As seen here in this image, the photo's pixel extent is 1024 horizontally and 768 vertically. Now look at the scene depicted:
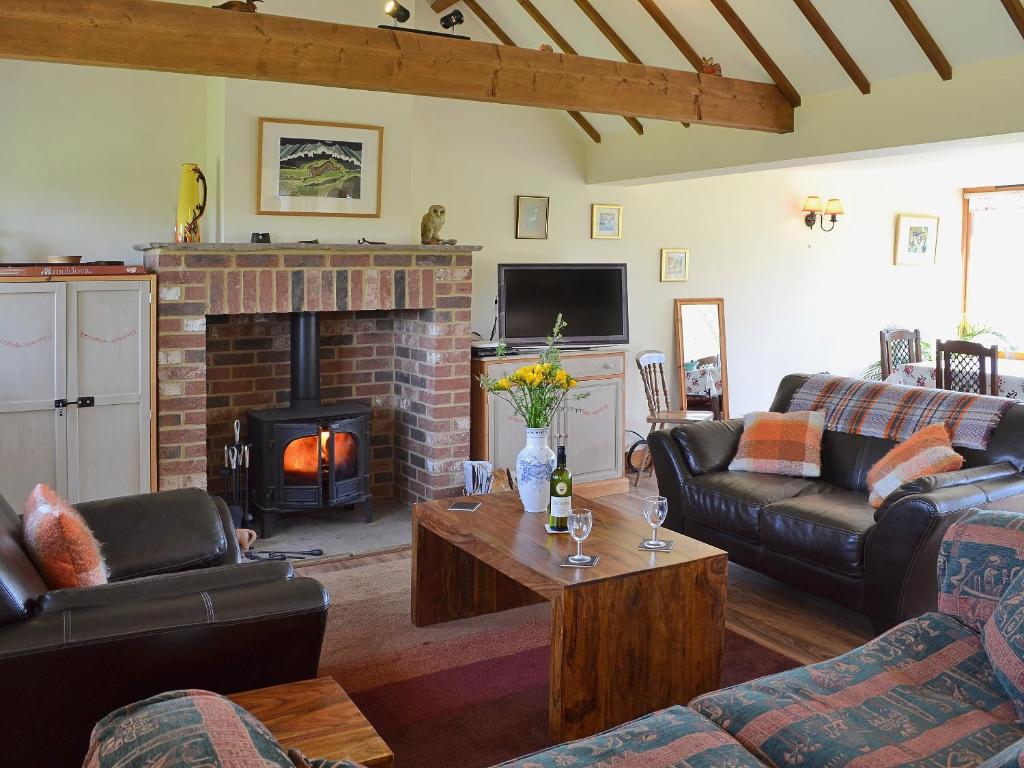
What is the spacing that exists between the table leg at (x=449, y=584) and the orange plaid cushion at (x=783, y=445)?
1.36 m

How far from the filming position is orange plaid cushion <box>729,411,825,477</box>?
4.76 metres

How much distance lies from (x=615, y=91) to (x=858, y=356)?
4478 mm

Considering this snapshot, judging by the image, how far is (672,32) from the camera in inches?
215

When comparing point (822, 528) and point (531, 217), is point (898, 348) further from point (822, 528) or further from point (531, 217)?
point (822, 528)

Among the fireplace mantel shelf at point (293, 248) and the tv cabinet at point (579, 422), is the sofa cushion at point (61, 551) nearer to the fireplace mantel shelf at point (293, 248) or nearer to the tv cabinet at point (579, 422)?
the fireplace mantel shelf at point (293, 248)

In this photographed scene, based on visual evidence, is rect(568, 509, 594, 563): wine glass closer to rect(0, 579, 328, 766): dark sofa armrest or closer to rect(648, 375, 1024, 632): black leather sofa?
rect(0, 579, 328, 766): dark sofa armrest

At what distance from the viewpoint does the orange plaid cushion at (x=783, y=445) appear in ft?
15.6

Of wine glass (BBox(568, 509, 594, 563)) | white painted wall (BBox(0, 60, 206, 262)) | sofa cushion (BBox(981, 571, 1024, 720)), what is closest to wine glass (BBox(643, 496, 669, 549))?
wine glass (BBox(568, 509, 594, 563))

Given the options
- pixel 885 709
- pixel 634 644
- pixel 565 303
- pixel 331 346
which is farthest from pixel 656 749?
Answer: pixel 565 303

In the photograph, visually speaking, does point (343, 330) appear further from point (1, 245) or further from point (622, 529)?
point (622, 529)

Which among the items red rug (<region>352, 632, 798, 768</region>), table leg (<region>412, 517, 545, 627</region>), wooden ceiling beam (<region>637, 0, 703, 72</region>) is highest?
wooden ceiling beam (<region>637, 0, 703, 72</region>)

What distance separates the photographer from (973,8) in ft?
14.6

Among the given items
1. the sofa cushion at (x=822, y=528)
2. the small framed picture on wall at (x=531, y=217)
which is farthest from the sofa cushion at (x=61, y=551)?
the small framed picture on wall at (x=531, y=217)

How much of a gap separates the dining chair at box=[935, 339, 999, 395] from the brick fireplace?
3123 mm
